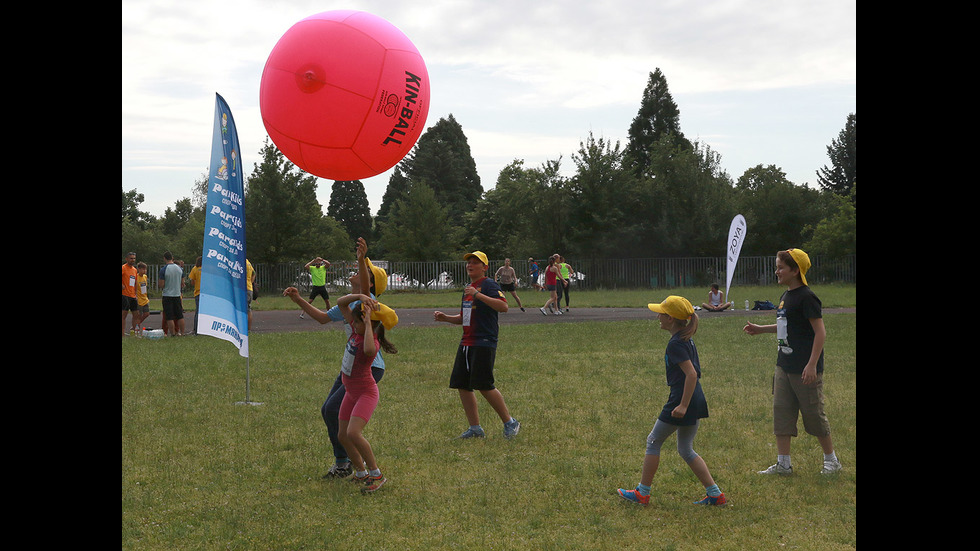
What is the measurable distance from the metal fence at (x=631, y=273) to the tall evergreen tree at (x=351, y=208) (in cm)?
2945

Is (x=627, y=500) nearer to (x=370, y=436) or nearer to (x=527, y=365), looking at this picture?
(x=370, y=436)

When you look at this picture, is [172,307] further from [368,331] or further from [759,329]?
[759,329]

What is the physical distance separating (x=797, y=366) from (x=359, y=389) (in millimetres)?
3737

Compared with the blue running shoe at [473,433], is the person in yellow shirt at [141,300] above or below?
above

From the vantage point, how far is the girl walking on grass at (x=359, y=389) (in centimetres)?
634

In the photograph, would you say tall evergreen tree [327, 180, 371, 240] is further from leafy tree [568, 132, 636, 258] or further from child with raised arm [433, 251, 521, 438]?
child with raised arm [433, 251, 521, 438]

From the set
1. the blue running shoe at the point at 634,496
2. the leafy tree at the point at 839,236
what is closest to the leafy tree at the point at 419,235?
the leafy tree at the point at 839,236

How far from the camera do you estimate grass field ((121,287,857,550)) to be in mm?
5516

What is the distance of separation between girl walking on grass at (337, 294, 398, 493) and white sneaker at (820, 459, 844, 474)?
381 cm

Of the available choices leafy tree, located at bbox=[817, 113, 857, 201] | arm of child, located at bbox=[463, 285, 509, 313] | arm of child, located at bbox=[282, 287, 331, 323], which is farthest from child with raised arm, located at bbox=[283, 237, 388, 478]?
leafy tree, located at bbox=[817, 113, 857, 201]

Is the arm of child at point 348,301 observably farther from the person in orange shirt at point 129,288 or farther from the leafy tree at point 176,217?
the leafy tree at point 176,217

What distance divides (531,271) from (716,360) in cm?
3001

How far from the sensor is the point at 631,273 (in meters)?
44.7

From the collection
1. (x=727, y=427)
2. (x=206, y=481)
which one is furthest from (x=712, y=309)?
(x=206, y=481)
